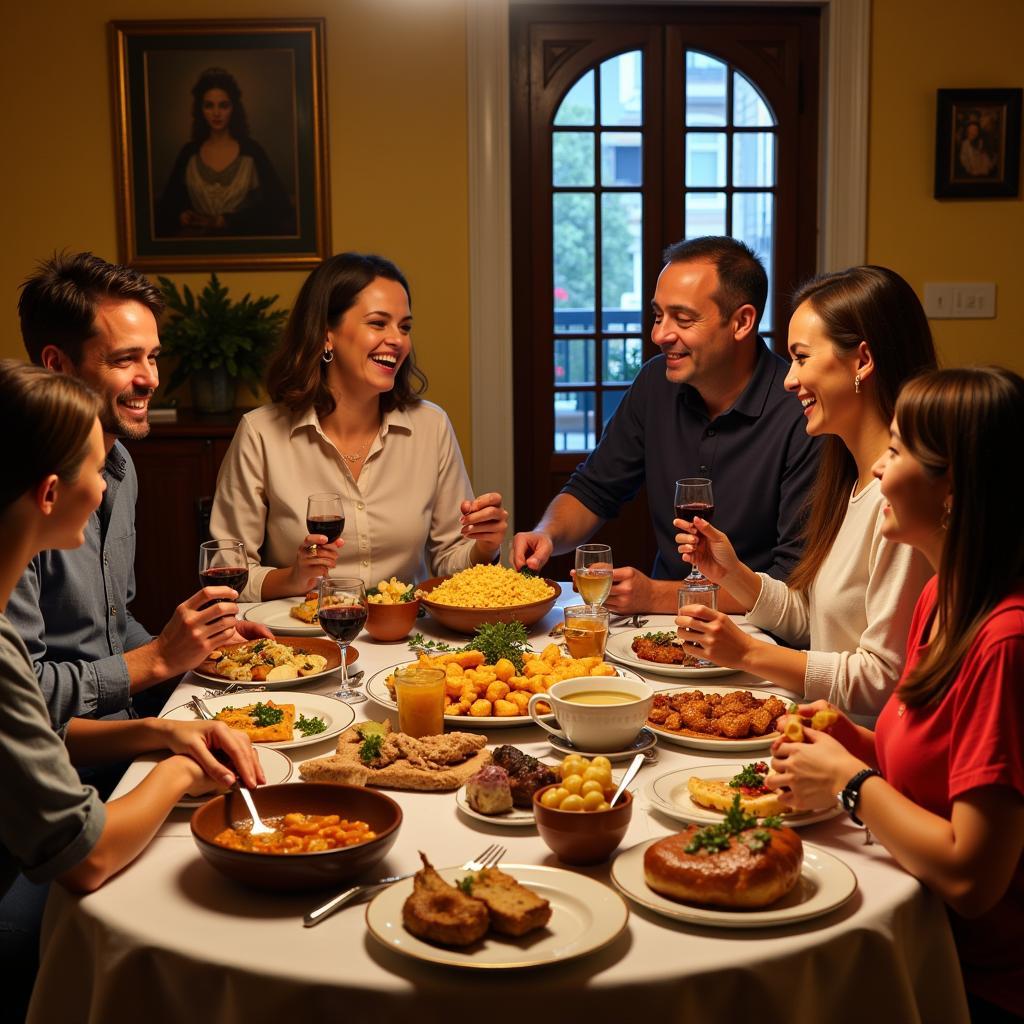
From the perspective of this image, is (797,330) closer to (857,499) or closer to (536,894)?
(857,499)

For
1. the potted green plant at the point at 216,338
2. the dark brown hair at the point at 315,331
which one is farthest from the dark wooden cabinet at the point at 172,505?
the dark brown hair at the point at 315,331

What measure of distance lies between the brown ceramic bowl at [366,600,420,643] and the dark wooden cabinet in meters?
2.29

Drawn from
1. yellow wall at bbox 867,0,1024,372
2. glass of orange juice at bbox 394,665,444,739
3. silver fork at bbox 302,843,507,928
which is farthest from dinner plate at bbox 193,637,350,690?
yellow wall at bbox 867,0,1024,372

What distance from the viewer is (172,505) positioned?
4520 mm

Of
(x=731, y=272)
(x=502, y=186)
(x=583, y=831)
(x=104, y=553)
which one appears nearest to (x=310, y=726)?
(x=583, y=831)

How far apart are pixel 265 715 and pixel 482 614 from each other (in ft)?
2.02

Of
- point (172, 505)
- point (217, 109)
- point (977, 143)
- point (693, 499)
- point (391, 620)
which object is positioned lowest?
point (172, 505)

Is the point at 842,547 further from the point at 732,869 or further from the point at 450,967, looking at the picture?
the point at 450,967

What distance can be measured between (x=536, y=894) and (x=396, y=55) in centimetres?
413

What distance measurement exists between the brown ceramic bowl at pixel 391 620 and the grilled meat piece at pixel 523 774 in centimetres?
78

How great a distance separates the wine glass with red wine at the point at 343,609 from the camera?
1.97 m

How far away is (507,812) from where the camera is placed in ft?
4.99

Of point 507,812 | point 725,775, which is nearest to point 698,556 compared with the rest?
point 725,775

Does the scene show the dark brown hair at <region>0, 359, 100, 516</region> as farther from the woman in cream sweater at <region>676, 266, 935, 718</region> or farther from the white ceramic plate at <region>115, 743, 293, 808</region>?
Result: the woman in cream sweater at <region>676, 266, 935, 718</region>
